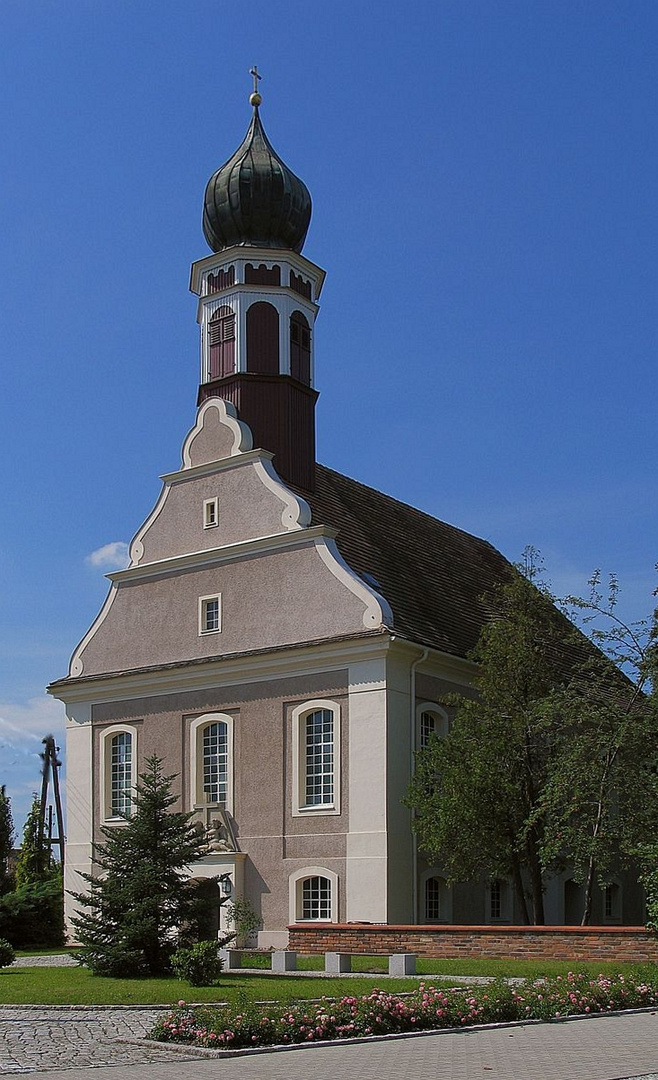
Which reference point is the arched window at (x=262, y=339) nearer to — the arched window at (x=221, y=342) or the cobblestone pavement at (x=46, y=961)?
the arched window at (x=221, y=342)

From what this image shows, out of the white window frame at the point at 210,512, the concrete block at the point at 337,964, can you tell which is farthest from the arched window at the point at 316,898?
the white window frame at the point at 210,512

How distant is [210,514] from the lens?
35.1m

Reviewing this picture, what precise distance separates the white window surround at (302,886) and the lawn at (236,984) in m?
5.18

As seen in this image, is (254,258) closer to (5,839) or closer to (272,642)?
(272,642)

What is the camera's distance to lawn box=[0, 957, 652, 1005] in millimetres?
18172

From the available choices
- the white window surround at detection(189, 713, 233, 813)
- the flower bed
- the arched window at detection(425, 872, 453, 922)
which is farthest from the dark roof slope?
the flower bed

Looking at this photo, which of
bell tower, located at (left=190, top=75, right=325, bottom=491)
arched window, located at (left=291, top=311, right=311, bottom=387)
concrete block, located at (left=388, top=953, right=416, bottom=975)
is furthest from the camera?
arched window, located at (left=291, top=311, right=311, bottom=387)

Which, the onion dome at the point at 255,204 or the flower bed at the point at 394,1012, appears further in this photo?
the onion dome at the point at 255,204

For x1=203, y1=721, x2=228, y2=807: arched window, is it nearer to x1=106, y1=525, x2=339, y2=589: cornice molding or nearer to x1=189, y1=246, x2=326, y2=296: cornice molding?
x1=106, y1=525, x2=339, y2=589: cornice molding

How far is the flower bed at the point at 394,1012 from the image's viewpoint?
13.7 m

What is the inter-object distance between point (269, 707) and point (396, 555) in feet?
21.4

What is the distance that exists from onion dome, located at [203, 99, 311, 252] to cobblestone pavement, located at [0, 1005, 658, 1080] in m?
26.5

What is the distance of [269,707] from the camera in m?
32.3

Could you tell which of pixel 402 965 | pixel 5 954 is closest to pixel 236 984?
pixel 402 965
